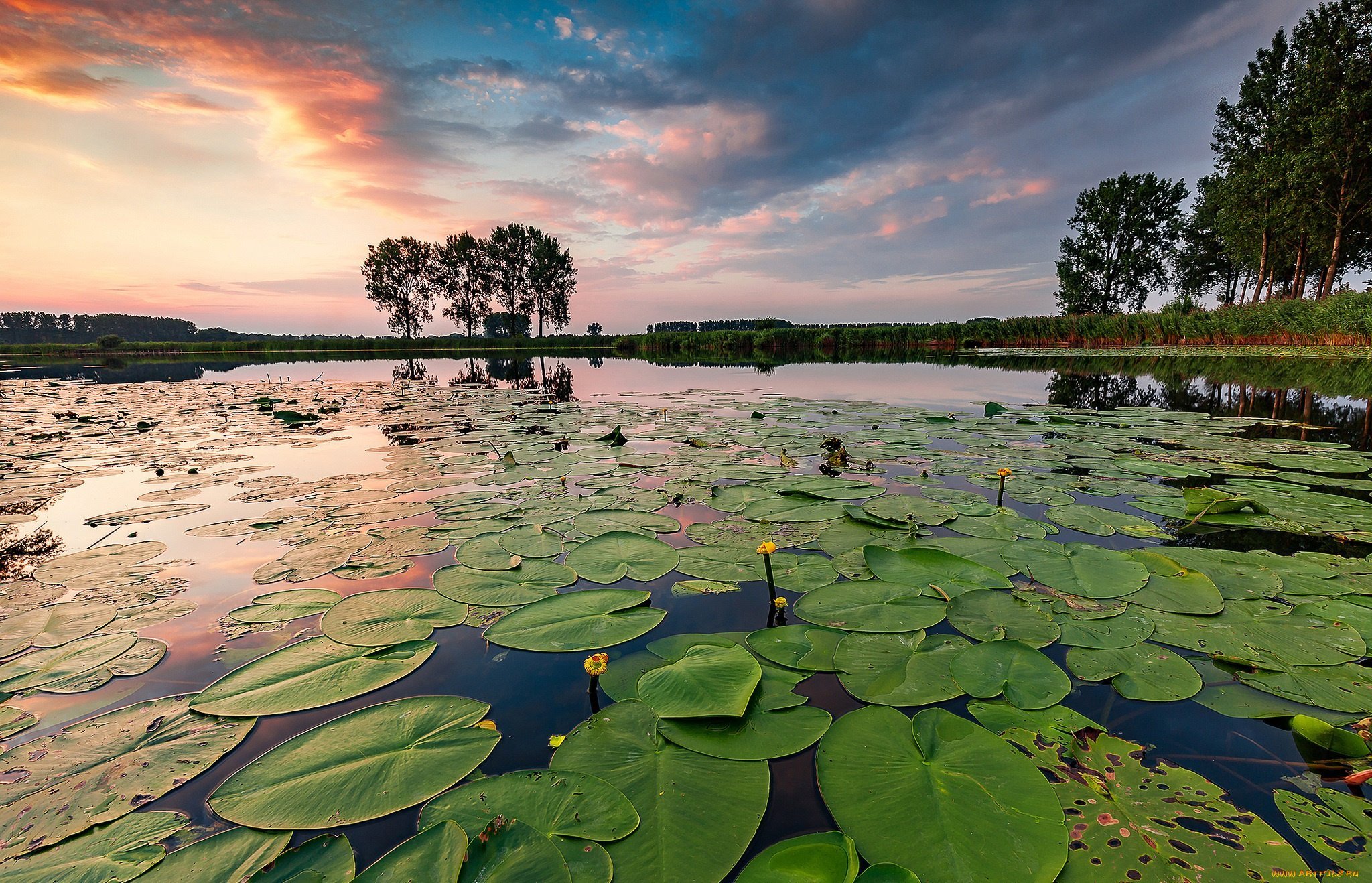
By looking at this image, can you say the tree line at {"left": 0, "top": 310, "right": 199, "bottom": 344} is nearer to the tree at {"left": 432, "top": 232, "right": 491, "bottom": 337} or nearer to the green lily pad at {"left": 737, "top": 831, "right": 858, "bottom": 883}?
the tree at {"left": 432, "top": 232, "right": 491, "bottom": 337}

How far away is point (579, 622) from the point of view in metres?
1.91

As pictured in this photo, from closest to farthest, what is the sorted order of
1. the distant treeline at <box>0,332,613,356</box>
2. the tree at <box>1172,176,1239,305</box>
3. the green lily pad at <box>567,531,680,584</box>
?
the green lily pad at <box>567,531,680,584</box> → the tree at <box>1172,176,1239,305</box> → the distant treeline at <box>0,332,613,356</box>

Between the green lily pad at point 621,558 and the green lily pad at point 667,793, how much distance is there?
874 mm

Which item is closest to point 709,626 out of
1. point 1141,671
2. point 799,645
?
point 799,645

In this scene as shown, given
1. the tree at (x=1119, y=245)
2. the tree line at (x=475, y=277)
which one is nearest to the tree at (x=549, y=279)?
the tree line at (x=475, y=277)

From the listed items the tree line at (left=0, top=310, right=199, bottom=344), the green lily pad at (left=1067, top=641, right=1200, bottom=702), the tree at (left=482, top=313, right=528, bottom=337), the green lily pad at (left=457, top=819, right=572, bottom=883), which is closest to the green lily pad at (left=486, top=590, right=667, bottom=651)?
the green lily pad at (left=457, top=819, right=572, bottom=883)

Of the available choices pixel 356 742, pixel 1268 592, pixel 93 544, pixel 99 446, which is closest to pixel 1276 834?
pixel 1268 592

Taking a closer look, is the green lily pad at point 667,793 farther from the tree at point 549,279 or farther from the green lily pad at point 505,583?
the tree at point 549,279

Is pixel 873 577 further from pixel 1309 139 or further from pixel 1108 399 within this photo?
pixel 1309 139

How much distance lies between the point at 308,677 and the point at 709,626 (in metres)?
1.37

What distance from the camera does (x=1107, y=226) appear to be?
1363 inches

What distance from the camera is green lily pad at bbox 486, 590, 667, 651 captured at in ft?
5.83

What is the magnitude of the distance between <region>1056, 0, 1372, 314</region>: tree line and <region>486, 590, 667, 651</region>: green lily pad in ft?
98.6

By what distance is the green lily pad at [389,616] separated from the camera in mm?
1829
